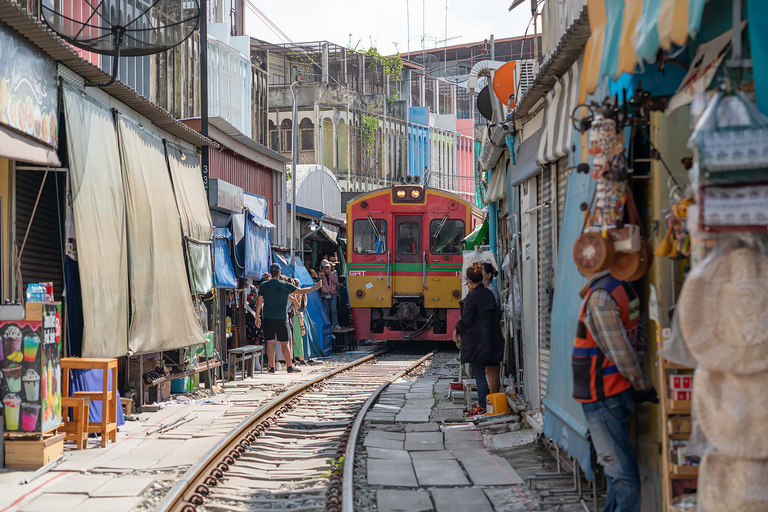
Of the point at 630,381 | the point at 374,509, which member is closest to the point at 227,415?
the point at 374,509

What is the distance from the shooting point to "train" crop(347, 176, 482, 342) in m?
17.9

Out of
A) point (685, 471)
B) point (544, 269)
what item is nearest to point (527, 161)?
point (544, 269)

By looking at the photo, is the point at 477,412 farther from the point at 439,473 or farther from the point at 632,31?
the point at 632,31

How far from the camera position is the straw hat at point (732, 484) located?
11.1 ft

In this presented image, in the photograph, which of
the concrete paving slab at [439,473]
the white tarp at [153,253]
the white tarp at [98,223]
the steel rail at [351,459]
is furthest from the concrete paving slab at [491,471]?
the white tarp at [153,253]

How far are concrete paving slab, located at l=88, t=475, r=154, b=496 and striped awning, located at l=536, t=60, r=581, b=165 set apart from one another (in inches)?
158

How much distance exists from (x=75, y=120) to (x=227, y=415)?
3767mm

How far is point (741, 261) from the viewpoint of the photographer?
11.3 feet

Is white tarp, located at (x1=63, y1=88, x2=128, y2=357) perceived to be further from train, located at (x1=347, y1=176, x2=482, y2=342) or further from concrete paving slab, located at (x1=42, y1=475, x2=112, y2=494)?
train, located at (x1=347, y1=176, x2=482, y2=342)

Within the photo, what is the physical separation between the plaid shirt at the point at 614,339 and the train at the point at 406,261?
43.6 ft

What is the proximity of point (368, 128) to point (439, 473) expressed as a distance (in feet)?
113

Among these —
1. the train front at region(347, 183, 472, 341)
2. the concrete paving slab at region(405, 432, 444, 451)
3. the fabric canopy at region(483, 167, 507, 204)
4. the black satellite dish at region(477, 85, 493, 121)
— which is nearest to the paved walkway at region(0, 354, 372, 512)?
the concrete paving slab at region(405, 432, 444, 451)

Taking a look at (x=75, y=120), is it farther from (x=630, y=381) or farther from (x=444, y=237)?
(x=444, y=237)

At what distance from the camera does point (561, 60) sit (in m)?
6.47
